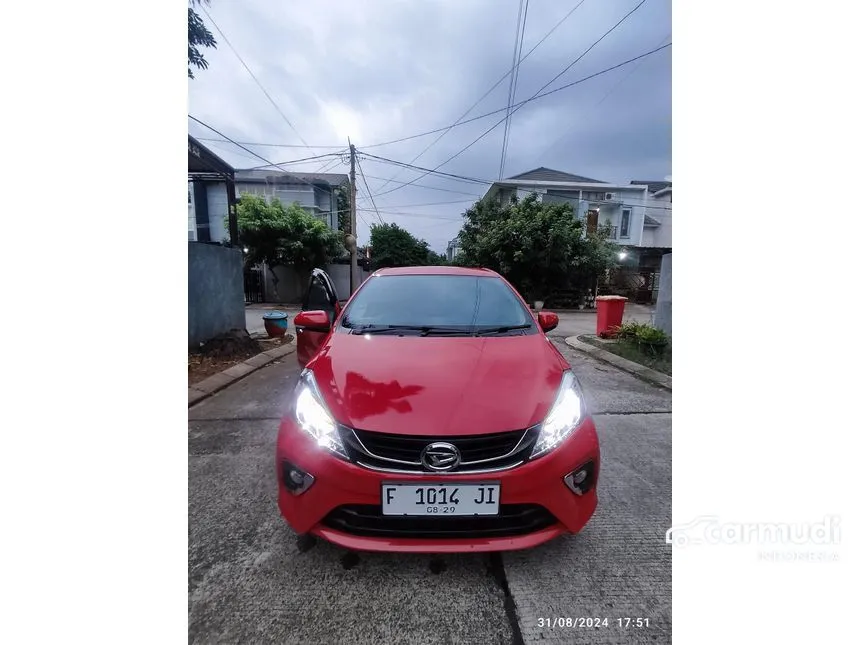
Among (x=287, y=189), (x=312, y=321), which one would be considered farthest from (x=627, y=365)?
(x=287, y=189)

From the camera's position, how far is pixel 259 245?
12570 millimetres

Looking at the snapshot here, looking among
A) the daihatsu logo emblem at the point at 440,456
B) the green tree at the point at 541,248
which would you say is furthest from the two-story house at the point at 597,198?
the daihatsu logo emblem at the point at 440,456

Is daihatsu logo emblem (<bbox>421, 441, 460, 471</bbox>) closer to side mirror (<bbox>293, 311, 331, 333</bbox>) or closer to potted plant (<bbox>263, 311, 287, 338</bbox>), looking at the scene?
side mirror (<bbox>293, 311, 331, 333</bbox>)

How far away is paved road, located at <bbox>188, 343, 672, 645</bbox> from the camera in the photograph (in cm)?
119

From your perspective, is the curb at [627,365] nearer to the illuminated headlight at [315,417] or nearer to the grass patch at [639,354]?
the grass patch at [639,354]

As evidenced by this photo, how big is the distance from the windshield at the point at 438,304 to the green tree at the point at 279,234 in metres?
11.2

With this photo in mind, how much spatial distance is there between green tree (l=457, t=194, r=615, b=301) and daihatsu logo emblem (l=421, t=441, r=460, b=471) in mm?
10852

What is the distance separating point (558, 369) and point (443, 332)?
627 mm

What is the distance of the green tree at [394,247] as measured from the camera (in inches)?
1029

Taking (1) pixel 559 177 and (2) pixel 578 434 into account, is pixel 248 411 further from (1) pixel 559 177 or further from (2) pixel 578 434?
(1) pixel 559 177

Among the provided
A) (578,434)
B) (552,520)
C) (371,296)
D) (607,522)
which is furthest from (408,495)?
Answer: (371,296)

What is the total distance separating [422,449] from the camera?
1.24 m

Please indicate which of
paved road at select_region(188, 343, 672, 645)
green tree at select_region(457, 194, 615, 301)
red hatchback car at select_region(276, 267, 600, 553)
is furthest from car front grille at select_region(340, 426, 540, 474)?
green tree at select_region(457, 194, 615, 301)

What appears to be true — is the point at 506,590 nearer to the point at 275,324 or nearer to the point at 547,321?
the point at 547,321
